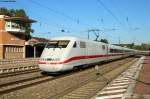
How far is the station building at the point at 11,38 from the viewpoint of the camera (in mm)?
61719


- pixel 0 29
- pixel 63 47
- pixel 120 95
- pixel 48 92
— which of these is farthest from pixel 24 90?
pixel 0 29

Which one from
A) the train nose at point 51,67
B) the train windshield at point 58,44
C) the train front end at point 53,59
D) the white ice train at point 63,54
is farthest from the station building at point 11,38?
the train nose at point 51,67

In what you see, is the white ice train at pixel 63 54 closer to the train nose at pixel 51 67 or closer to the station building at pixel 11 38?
the train nose at pixel 51 67

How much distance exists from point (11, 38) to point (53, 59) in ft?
143

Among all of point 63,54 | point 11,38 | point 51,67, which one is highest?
point 11,38

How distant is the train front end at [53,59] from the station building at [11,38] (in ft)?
121

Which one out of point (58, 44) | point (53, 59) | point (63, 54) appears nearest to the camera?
point (53, 59)

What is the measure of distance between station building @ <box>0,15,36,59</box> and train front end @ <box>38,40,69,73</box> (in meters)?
36.9

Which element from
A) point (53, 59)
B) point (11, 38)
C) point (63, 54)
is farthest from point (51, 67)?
point (11, 38)

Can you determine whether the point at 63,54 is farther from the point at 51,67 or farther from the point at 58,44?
the point at 58,44

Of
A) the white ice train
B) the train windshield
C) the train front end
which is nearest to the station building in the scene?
the white ice train

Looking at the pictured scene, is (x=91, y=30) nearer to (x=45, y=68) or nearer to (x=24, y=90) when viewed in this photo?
(x=45, y=68)

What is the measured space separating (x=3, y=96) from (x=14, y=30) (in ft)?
167

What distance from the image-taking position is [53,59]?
23.1 m
